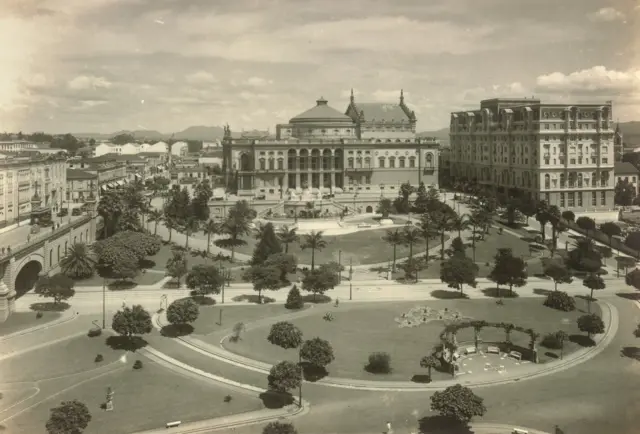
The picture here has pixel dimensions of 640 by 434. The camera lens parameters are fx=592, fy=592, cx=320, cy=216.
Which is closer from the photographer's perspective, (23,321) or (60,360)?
(60,360)

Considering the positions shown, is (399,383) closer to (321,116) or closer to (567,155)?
(567,155)

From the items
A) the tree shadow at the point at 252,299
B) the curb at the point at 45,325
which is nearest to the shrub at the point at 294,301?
the tree shadow at the point at 252,299

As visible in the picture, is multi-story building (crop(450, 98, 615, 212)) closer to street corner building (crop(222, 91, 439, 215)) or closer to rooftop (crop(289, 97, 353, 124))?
street corner building (crop(222, 91, 439, 215))

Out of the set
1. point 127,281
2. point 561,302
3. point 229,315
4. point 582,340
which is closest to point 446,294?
point 561,302

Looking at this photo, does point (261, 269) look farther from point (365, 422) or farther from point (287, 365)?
point (365, 422)

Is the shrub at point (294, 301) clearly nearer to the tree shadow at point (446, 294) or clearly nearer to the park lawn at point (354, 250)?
the tree shadow at point (446, 294)
